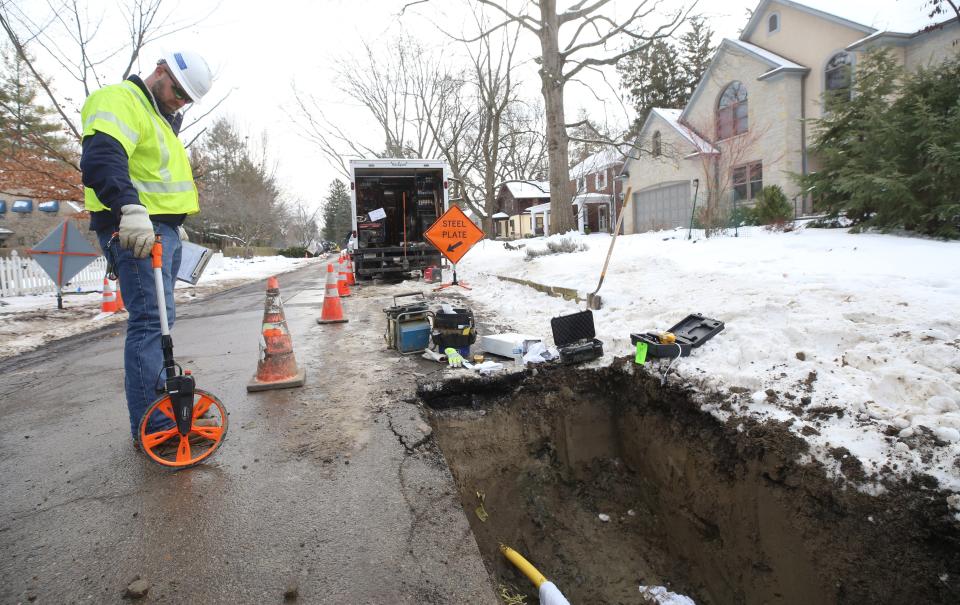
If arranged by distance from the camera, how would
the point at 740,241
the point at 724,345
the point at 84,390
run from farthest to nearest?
the point at 740,241 → the point at 84,390 → the point at 724,345

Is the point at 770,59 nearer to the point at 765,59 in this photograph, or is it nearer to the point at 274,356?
the point at 765,59

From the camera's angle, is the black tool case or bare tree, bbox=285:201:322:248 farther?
bare tree, bbox=285:201:322:248

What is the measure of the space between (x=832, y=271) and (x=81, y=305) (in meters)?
14.1

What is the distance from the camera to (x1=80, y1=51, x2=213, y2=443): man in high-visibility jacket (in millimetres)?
2504

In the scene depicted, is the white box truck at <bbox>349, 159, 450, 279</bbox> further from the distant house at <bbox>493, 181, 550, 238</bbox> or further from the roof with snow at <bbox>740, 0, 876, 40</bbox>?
the distant house at <bbox>493, 181, 550, 238</bbox>

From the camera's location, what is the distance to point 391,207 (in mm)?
13766

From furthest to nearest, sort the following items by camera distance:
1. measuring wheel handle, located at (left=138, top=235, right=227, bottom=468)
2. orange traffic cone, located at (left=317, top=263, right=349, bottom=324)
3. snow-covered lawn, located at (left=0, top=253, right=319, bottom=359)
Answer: orange traffic cone, located at (left=317, top=263, right=349, bottom=324), snow-covered lawn, located at (left=0, top=253, right=319, bottom=359), measuring wheel handle, located at (left=138, top=235, right=227, bottom=468)

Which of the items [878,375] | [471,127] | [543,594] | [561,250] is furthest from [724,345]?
[471,127]

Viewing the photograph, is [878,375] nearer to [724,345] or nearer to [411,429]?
[724,345]

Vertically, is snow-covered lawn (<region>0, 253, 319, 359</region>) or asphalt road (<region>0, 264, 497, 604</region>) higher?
snow-covered lawn (<region>0, 253, 319, 359</region>)

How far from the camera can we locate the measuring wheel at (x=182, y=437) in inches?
104

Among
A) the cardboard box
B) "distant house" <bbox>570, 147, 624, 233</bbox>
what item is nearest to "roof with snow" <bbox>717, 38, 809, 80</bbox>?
"distant house" <bbox>570, 147, 624, 233</bbox>

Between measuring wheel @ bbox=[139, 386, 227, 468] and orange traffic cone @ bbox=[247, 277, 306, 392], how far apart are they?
1.08m

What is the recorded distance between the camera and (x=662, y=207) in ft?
74.1
